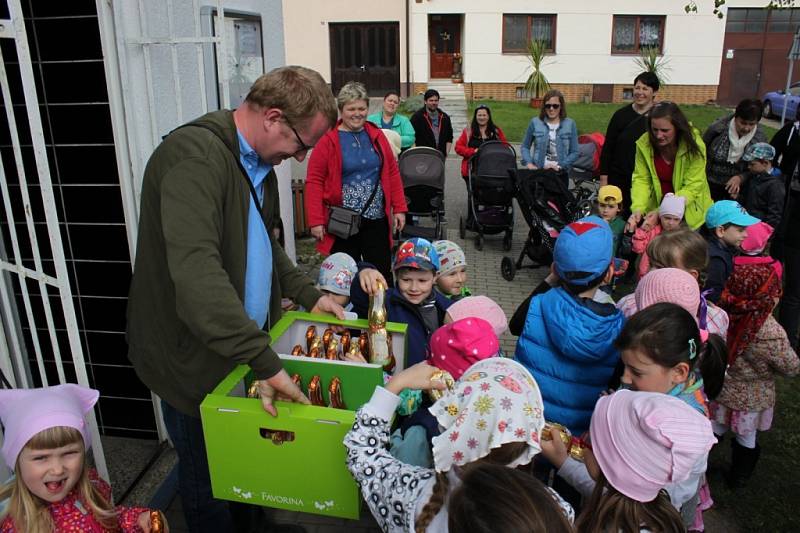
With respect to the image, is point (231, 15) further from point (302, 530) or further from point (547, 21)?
point (547, 21)

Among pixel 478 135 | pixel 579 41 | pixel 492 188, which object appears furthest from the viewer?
pixel 579 41

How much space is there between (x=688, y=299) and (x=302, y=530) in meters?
2.07

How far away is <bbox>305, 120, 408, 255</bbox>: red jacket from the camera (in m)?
4.71

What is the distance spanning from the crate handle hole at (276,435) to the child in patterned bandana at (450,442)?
0.67 feet

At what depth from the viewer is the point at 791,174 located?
548 centimetres

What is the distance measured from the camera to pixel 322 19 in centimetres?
2347

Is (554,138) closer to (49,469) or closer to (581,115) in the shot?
(49,469)

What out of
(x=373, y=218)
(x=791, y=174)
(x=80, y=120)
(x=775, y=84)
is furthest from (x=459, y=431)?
(x=775, y=84)

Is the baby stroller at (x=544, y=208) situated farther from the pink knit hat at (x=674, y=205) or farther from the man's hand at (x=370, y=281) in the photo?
the man's hand at (x=370, y=281)

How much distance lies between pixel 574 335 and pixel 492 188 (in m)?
5.26

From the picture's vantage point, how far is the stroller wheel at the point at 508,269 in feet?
23.1

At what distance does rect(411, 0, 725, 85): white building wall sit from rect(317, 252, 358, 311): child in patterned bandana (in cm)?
2141

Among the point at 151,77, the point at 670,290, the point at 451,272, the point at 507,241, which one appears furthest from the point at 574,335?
the point at 507,241

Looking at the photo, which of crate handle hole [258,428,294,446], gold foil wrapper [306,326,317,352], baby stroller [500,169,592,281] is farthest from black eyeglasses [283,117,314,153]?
baby stroller [500,169,592,281]
